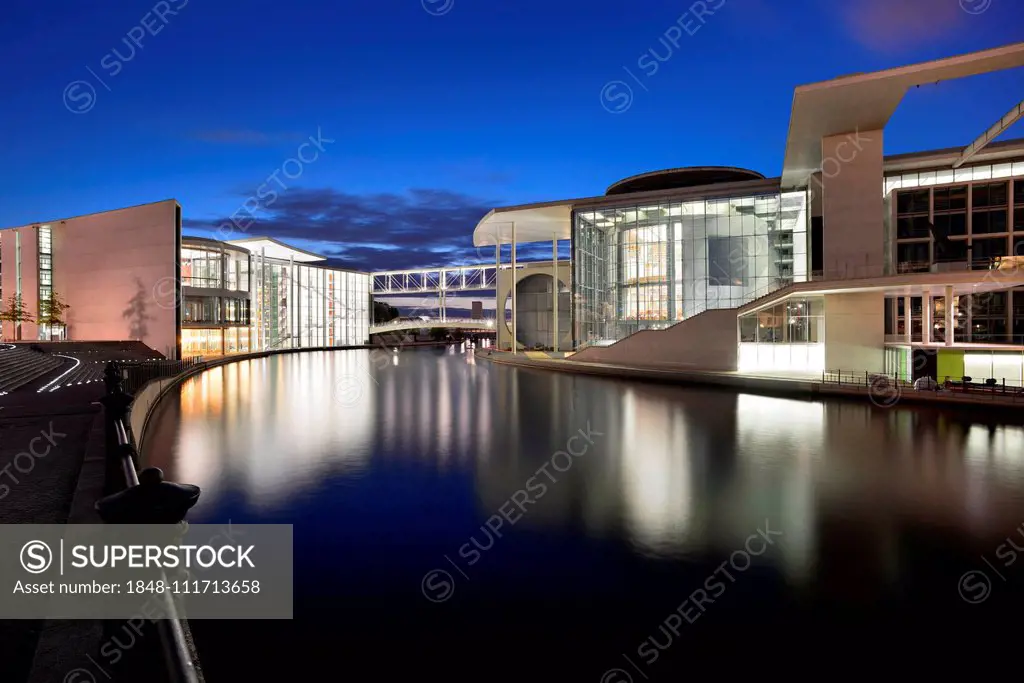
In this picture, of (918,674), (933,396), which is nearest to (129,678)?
(918,674)

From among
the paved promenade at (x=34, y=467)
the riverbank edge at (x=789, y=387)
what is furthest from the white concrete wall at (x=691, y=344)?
the paved promenade at (x=34, y=467)

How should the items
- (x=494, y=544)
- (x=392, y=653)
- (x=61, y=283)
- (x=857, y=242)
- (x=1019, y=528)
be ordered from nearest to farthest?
(x=392, y=653) < (x=494, y=544) < (x=1019, y=528) < (x=857, y=242) < (x=61, y=283)

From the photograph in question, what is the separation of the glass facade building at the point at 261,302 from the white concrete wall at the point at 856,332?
45.7m

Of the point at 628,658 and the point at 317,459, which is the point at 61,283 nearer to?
the point at 317,459

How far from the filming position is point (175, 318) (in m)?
44.9

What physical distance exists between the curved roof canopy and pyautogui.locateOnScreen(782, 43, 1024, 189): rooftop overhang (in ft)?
50.5

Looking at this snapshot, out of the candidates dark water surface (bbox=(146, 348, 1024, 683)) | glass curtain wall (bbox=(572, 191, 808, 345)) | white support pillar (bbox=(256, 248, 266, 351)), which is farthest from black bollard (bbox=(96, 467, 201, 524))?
white support pillar (bbox=(256, 248, 266, 351))

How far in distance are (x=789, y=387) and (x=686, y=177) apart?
2720 centimetres

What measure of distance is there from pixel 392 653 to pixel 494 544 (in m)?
2.76

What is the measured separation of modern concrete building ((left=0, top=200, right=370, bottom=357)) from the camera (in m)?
44.9

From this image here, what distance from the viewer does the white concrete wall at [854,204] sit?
28438 mm

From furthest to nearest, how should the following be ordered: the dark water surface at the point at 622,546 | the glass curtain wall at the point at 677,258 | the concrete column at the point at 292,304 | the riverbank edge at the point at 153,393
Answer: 1. the concrete column at the point at 292,304
2. the glass curtain wall at the point at 677,258
3. the riverbank edge at the point at 153,393
4. the dark water surface at the point at 622,546

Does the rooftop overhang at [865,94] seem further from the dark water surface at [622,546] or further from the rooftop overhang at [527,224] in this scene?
the rooftop overhang at [527,224]

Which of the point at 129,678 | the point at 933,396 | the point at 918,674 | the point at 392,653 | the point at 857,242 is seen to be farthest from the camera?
the point at 857,242
